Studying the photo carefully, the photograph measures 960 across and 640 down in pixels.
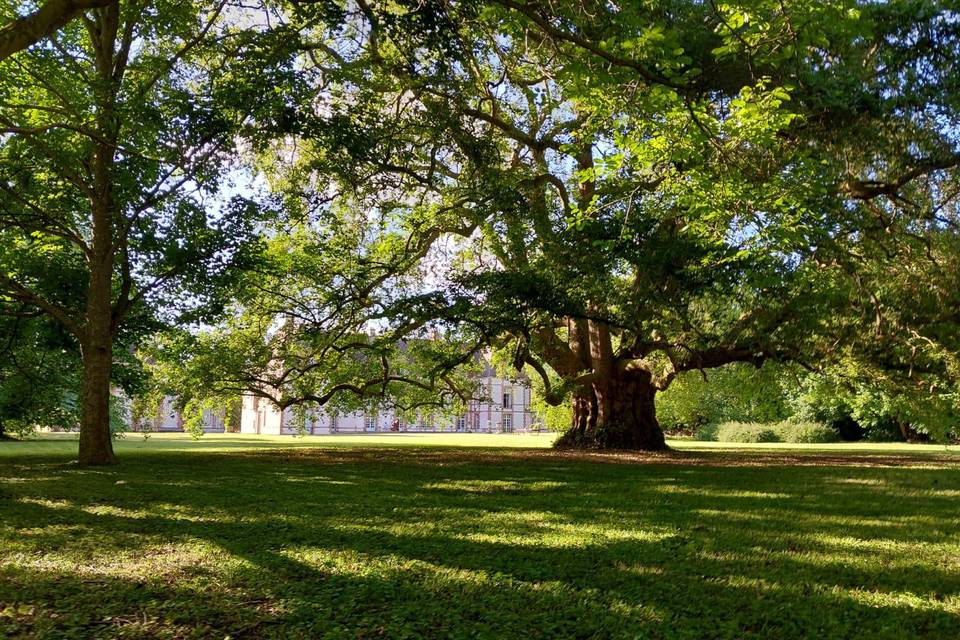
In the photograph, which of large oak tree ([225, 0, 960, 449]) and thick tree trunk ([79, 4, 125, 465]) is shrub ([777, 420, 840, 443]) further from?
thick tree trunk ([79, 4, 125, 465])

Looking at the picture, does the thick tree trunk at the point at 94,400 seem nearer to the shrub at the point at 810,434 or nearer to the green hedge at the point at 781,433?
the green hedge at the point at 781,433

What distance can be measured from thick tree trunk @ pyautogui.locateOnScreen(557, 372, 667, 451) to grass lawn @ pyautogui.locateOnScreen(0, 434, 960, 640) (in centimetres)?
983

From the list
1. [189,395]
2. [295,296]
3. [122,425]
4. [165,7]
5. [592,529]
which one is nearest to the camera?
[592,529]

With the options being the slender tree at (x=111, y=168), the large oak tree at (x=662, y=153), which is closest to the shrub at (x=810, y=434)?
the large oak tree at (x=662, y=153)

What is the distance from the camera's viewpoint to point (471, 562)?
4430mm

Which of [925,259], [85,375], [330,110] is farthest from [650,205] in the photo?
[85,375]

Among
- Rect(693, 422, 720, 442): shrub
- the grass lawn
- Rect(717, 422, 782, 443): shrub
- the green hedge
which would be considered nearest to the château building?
Rect(693, 422, 720, 442): shrub

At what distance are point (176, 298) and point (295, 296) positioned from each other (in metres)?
3.10

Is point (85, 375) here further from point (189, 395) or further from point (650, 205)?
point (650, 205)

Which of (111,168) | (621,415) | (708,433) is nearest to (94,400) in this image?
(111,168)

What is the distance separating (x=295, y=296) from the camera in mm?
16734

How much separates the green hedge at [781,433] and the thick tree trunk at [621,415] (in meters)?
26.4

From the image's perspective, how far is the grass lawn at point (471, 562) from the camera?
128 inches

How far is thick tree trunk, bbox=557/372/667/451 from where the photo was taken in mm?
18547
